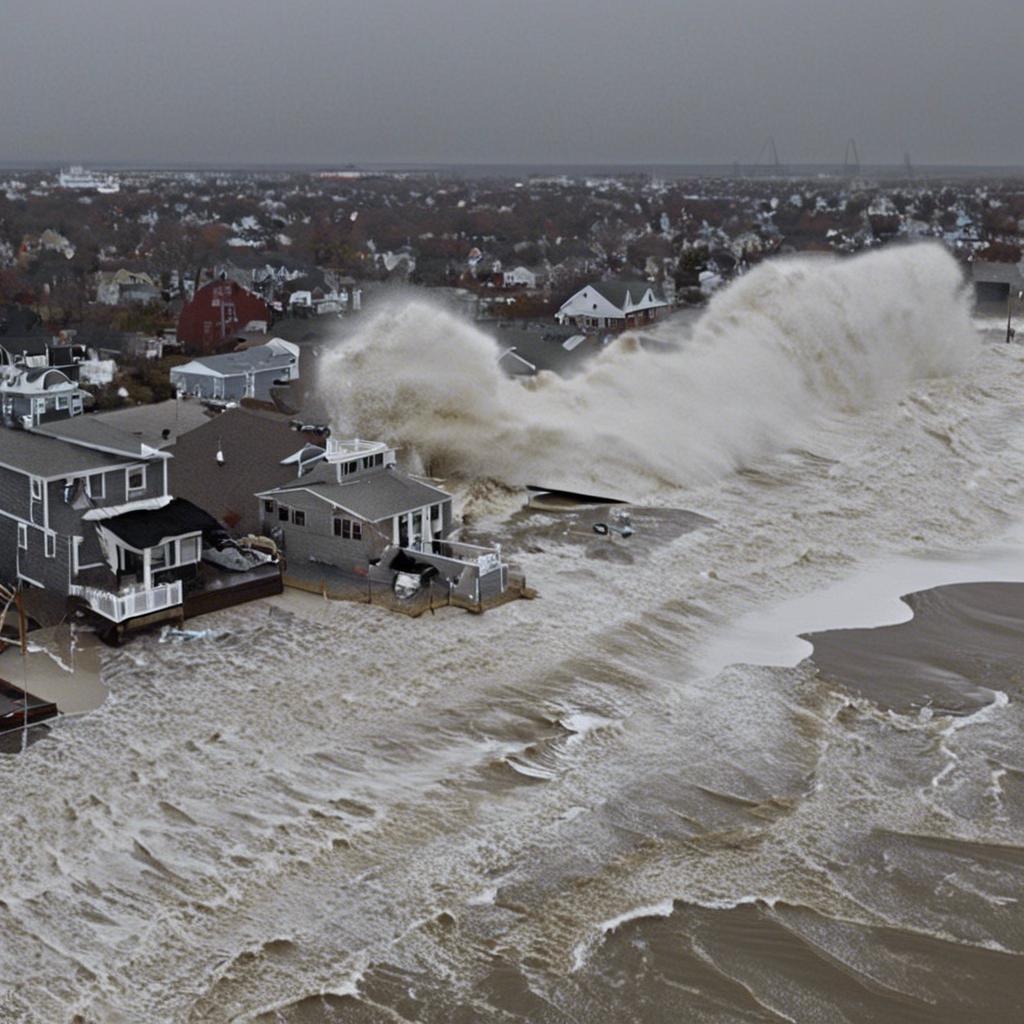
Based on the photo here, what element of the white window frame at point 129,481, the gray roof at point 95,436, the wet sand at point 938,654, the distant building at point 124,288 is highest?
the gray roof at point 95,436

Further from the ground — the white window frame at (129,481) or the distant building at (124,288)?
the white window frame at (129,481)

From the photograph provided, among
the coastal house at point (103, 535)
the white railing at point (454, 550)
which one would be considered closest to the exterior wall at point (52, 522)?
the coastal house at point (103, 535)

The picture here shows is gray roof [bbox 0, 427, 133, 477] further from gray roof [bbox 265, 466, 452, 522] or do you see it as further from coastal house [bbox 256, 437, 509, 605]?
gray roof [bbox 265, 466, 452, 522]

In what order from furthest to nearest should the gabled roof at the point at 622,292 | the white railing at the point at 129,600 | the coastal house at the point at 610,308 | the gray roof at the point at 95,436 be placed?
the gabled roof at the point at 622,292
the coastal house at the point at 610,308
the gray roof at the point at 95,436
the white railing at the point at 129,600

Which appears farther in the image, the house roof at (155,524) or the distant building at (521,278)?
the distant building at (521,278)

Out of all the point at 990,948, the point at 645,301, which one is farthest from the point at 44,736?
the point at 645,301

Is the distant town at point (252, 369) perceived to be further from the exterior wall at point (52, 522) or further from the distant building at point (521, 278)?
the distant building at point (521, 278)

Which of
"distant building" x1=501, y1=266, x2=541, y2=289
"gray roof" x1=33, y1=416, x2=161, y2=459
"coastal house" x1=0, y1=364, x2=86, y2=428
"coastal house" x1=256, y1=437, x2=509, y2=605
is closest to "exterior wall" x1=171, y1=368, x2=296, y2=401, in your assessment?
"coastal house" x1=0, y1=364, x2=86, y2=428

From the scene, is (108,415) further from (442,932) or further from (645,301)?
(645,301)
